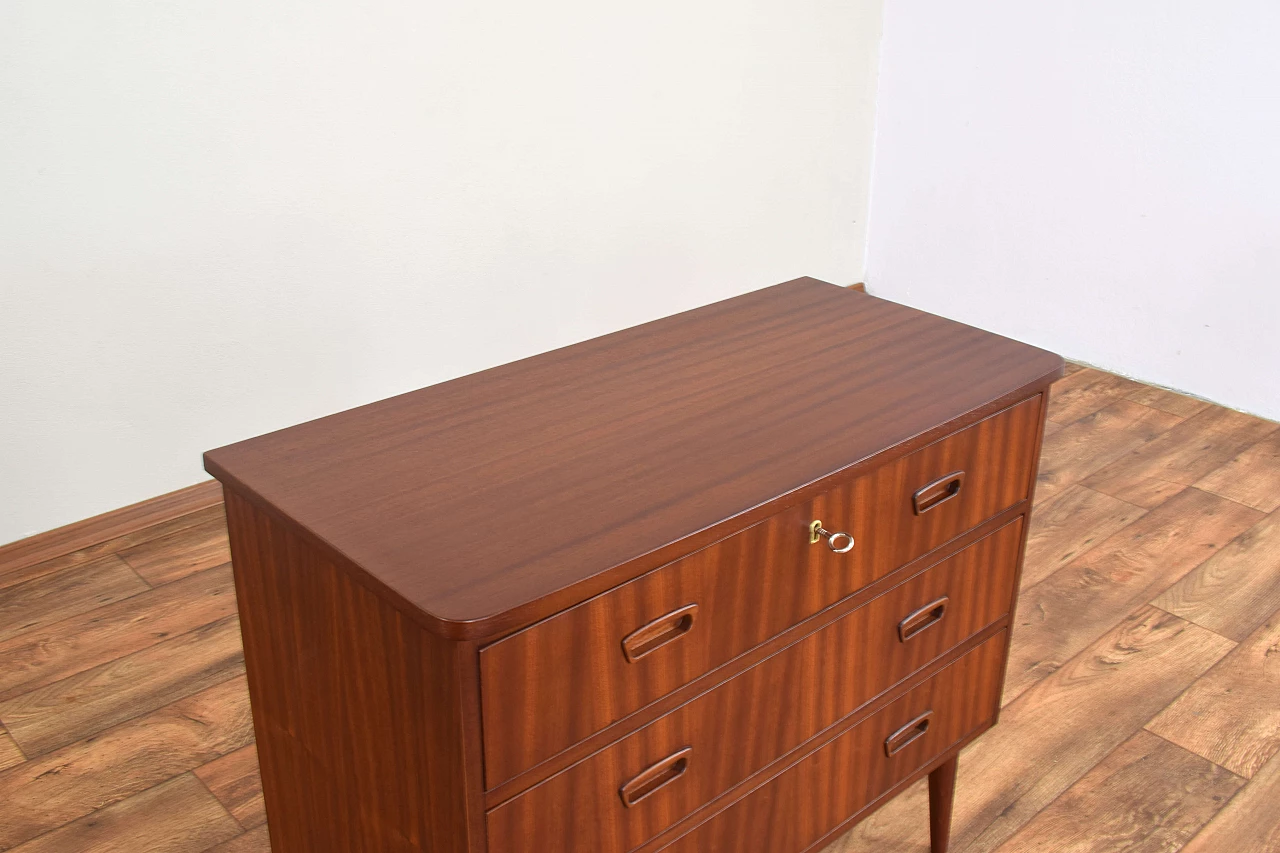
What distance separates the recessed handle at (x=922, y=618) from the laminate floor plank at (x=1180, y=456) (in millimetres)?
1409

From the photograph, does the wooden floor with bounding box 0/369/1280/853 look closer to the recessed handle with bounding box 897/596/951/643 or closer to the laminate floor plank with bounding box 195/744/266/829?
the laminate floor plank with bounding box 195/744/266/829

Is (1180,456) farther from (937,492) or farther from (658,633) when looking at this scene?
(658,633)

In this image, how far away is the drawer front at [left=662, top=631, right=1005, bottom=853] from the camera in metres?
1.47

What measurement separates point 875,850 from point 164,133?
69.5 inches

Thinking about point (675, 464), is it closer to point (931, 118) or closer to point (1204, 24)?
point (1204, 24)

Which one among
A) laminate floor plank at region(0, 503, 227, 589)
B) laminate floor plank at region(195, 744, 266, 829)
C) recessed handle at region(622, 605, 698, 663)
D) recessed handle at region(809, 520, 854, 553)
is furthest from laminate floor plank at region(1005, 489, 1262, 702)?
laminate floor plank at region(0, 503, 227, 589)

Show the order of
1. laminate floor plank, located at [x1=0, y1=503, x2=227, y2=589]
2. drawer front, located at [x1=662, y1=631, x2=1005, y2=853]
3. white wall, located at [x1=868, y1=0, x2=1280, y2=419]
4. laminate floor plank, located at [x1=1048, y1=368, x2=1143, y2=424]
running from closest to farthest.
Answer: drawer front, located at [x1=662, y1=631, x2=1005, y2=853]
laminate floor plank, located at [x1=0, y1=503, x2=227, y2=589]
white wall, located at [x1=868, y1=0, x2=1280, y2=419]
laminate floor plank, located at [x1=1048, y1=368, x2=1143, y2=424]

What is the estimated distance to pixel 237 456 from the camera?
135cm

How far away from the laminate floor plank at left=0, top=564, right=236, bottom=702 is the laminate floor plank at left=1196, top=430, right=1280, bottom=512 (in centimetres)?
212

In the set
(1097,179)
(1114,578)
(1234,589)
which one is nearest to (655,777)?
(1114,578)

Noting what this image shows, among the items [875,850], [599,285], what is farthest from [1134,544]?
[599,285]

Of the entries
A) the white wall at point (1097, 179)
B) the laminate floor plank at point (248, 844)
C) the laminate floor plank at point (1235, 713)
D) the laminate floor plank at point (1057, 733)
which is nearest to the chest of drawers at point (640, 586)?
the laminate floor plank at point (1057, 733)

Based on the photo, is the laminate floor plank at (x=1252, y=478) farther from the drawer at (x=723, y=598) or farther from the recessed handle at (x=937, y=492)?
the recessed handle at (x=937, y=492)

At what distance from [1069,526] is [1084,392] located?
727 mm
